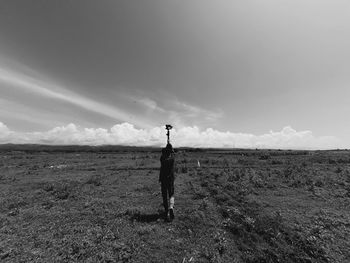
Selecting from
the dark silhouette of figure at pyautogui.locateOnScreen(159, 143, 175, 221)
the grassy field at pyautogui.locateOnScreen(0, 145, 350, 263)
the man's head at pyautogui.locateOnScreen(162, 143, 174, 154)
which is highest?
the man's head at pyautogui.locateOnScreen(162, 143, 174, 154)

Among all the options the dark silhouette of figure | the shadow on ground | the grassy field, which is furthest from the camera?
→ the dark silhouette of figure

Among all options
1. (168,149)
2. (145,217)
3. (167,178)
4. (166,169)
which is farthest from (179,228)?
(168,149)

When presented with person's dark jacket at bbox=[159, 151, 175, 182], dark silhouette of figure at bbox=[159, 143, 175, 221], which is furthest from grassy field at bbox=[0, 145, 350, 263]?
person's dark jacket at bbox=[159, 151, 175, 182]

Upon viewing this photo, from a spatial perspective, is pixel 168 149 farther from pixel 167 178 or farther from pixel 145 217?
pixel 145 217

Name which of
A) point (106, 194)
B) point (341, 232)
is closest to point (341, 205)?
point (341, 232)

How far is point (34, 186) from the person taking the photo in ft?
60.6

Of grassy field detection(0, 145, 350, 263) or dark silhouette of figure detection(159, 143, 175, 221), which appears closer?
grassy field detection(0, 145, 350, 263)

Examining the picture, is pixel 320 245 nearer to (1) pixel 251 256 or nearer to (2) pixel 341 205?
(1) pixel 251 256

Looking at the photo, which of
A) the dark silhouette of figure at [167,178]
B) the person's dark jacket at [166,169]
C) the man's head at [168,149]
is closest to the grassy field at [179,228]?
the dark silhouette of figure at [167,178]

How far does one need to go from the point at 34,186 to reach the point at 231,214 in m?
16.8

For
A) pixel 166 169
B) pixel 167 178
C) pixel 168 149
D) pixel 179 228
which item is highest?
pixel 168 149

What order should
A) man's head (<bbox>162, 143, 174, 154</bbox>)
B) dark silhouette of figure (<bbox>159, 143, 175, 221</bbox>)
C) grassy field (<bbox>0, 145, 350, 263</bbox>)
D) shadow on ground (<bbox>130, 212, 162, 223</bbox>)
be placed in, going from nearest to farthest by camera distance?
grassy field (<bbox>0, 145, 350, 263</bbox>) → shadow on ground (<bbox>130, 212, 162, 223</bbox>) → dark silhouette of figure (<bbox>159, 143, 175, 221</bbox>) → man's head (<bbox>162, 143, 174, 154</bbox>)

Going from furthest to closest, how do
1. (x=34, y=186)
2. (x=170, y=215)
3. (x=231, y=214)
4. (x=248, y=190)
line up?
1. (x=34, y=186)
2. (x=248, y=190)
3. (x=231, y=214)
4. (x=170, y=215)

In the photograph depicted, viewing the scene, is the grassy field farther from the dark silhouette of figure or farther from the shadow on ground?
the dark silhouette of figure
